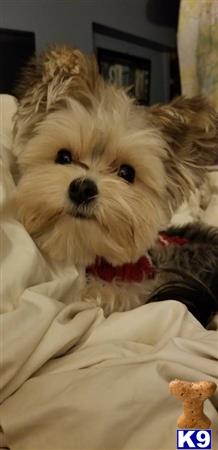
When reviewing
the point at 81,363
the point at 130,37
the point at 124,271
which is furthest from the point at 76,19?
the point at 81,363

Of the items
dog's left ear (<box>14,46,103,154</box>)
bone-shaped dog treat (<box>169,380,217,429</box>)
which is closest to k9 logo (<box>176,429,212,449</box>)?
bone-shaped dog treat (<box>169,380,217,429</box>)

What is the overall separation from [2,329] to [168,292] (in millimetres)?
554

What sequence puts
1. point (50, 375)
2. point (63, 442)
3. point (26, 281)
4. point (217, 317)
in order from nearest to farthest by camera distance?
point (63, 442) < point (50, 375) < point (26, 281) < point (217, 317)

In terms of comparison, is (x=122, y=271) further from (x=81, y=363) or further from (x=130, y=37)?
(x=130, y=37)

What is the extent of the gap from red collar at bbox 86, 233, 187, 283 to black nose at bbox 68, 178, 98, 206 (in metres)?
0.21

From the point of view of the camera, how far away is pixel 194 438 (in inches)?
27.4

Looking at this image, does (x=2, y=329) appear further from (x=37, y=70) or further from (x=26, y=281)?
(x=37, y=70)

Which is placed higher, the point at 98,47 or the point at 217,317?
the point at 98,47

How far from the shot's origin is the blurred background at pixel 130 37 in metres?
2.36

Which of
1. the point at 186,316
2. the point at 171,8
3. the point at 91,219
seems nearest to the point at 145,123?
Answer: the point at 91,219

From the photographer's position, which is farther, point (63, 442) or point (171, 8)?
point (171, 8)

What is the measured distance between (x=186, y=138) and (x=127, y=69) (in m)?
2.39

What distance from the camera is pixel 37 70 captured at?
129 cm

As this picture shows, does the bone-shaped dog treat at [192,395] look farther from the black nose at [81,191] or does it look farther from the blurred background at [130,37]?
the blurred background at [130,37]
